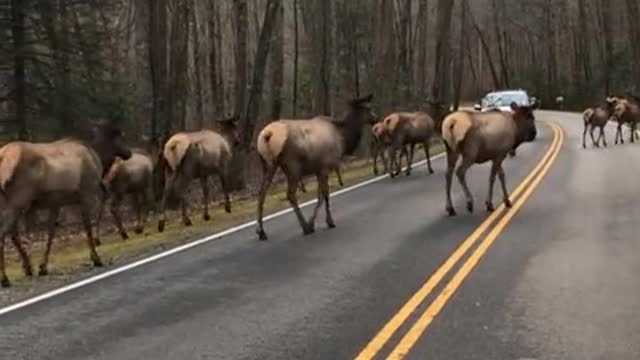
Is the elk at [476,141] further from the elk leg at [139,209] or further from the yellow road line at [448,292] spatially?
the elk leg at [139,209]

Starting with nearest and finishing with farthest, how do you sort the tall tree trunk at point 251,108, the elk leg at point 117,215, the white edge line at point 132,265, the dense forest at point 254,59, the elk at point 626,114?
the white edge line at point 132,265 < the elk leg at point 117,215 < the dense forest at point 254,59 < the tall tree trunk at point 251,108 < the elk at point 626,114

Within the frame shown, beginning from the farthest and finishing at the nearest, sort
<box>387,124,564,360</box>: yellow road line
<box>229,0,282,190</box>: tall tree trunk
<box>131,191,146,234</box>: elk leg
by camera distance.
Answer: <box>229,0,282,190</box>: tall tree trunk, <box>131,191,146,234</box>: elk leg, <box>387,124,564,360</box>: yellow road line

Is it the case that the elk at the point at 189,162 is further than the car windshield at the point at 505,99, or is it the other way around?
the car windshield at the point at 505,99

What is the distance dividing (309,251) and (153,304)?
3550mm

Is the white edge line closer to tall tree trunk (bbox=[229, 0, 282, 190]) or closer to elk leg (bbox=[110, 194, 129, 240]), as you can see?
elk leg (bbox=[110, 194, 129, 240])

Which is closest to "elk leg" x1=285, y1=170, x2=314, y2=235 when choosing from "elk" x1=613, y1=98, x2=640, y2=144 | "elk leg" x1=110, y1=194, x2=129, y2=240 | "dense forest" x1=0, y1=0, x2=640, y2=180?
"elk leg" x1=110, y1=194, x2=129, y2=240

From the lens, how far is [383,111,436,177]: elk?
25141 mm

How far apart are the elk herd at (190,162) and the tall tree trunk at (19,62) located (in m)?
3.24

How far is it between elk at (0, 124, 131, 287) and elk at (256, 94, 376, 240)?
276 cm

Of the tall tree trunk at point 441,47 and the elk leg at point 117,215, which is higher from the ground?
the tall tree trunk at point 441,47

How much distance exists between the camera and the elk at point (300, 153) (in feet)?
47.5

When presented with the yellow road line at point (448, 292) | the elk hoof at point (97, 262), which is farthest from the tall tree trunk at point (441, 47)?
the elk hoof at point (97, 262)

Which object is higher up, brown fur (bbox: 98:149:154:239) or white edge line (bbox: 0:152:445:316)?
brown fur (bbox: 98:149:154:239)

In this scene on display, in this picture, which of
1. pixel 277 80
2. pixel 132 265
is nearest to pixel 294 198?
pixel 132 265
